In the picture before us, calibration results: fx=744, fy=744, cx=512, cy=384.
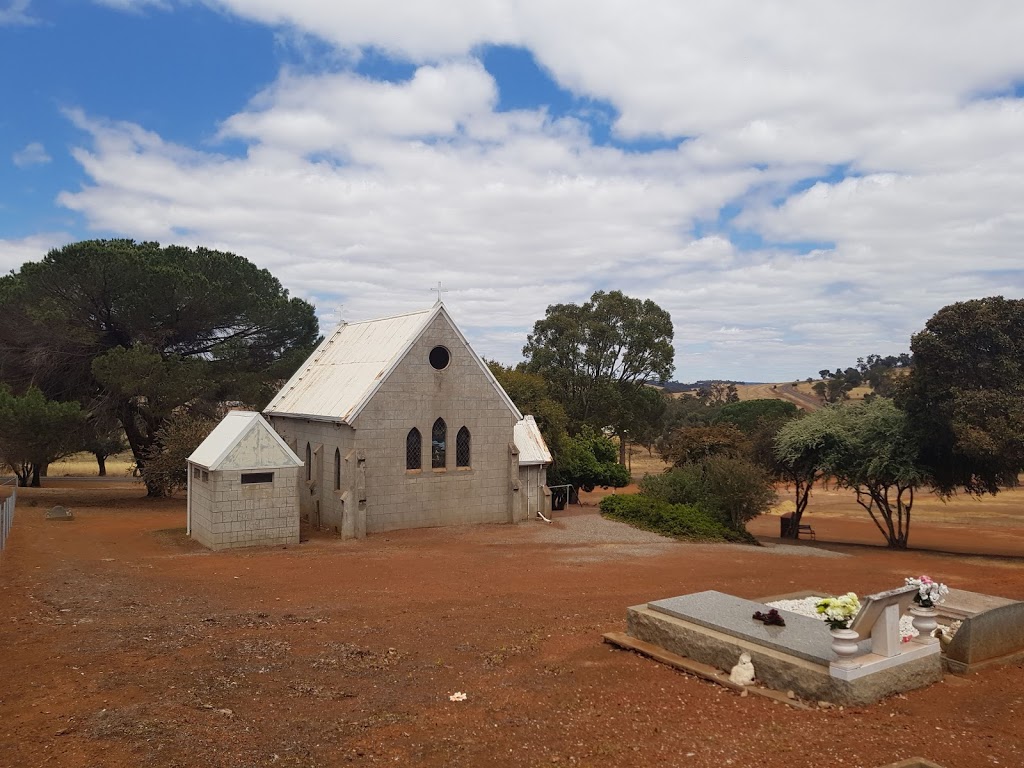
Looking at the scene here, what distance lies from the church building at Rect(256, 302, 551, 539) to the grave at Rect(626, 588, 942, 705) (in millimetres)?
17465

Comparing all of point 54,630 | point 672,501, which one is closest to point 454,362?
point 672,501

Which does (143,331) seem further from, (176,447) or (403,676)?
(403,676)

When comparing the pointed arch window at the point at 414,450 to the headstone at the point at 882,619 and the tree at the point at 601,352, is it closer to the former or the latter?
the headstone at the point at 882,619

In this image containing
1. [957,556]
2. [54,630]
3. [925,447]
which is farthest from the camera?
[925,447]

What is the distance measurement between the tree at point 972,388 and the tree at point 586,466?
18494 millimetres

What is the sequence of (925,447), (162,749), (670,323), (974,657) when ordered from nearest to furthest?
(162,749) → (974,657) → (925,447) → (670,323)

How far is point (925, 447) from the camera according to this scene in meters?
28.5

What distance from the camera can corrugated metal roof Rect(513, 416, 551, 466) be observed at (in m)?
32.6

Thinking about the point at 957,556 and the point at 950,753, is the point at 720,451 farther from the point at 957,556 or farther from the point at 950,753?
the point at 950,753

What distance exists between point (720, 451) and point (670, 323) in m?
24.2

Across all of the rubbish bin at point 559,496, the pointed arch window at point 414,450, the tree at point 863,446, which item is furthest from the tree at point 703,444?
the pointed arch window at point 414,450

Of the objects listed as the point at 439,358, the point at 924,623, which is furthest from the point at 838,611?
the point at 439,358

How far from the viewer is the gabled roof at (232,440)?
76.0ft

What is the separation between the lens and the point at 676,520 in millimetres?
30250
